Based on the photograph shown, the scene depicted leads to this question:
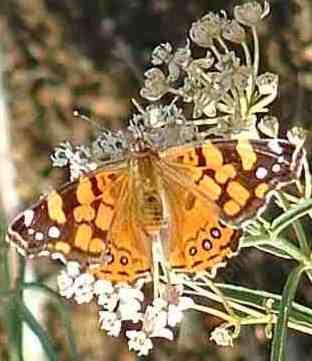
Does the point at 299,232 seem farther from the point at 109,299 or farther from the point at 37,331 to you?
the point at 37,331

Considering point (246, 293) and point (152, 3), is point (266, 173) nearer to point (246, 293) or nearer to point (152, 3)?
point (246, 293)

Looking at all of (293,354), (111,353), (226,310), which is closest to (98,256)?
(226,310)

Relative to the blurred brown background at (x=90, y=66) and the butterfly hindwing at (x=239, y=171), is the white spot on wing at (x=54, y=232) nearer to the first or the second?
the butterfly hindwing at (x=239, y=171)

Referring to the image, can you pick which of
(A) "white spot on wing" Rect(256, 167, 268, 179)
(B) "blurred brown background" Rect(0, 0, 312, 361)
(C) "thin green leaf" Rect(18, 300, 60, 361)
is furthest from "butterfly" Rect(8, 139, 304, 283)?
(B) "blurred brown background" Rect(0, 0, 312, 361)

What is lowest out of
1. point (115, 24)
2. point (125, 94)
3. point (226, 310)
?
point (226, 310)

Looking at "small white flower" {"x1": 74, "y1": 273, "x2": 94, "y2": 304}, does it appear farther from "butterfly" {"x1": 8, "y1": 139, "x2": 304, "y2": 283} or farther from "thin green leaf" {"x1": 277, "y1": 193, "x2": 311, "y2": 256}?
"thin green leaf" {"x1": 277, "y1": 193, "x2": 311, "y2": 256}

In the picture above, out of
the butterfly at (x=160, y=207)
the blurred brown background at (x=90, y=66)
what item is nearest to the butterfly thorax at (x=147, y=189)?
the butterfly at (x=160, y=207)
